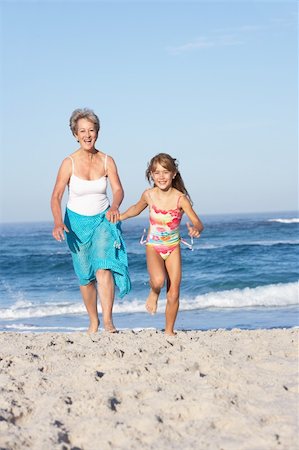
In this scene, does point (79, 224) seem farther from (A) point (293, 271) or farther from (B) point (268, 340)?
(A) point (293, 271)

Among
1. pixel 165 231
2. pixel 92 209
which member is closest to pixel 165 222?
pixel 165 231

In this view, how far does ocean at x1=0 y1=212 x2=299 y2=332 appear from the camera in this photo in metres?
11.3

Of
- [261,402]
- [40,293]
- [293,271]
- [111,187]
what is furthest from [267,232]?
[261,402]

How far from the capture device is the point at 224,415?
4.23 meters

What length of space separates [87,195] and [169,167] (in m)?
0.84

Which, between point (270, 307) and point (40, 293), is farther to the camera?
point (40, 293)

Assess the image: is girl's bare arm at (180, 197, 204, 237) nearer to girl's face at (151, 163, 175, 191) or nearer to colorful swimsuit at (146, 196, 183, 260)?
colorful swimsuit at (146, 196, 183, 260)

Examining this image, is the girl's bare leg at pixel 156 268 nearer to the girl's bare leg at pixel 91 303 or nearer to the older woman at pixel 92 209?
the older woman at pixel 92 209

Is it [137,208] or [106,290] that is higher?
[137,208]

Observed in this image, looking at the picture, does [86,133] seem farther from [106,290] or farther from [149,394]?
[149,394]

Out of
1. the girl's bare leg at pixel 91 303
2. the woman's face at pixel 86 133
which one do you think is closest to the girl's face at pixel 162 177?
the woman's face at pixel 86 133

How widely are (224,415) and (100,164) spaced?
10.7 ft

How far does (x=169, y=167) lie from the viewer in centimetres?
655

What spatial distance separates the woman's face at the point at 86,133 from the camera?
6711 millimetres
